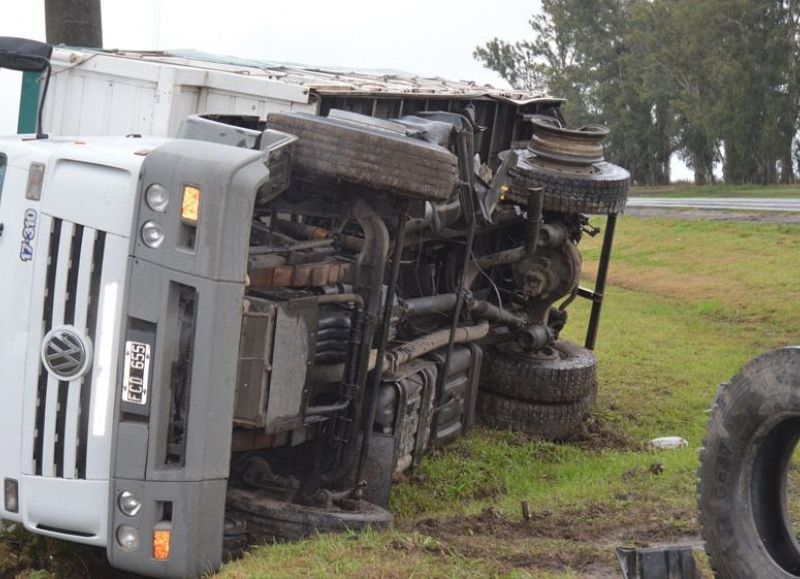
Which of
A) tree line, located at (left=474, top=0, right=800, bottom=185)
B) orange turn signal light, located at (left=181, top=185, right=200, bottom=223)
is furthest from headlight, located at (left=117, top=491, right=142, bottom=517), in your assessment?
tree line, located at (left=474, top=0, right=800, bottom=185)

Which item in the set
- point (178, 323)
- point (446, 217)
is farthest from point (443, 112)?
point (178, 323)

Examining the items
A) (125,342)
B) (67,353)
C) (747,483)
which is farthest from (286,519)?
(747,483)

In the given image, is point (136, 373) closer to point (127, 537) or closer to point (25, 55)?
point (127, 537)

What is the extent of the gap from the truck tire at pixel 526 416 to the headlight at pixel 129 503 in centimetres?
432

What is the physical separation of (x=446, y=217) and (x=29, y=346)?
305cm

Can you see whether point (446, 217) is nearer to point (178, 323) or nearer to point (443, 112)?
point (443, 112)

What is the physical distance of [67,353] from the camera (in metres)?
5.43

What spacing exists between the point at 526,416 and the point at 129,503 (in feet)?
14.7

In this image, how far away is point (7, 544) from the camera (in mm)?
5988

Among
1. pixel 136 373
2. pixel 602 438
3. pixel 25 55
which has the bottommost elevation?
pixel 602 438

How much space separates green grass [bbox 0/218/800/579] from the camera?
18.0ft

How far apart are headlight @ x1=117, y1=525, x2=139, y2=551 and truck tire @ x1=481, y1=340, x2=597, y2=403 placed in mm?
4427

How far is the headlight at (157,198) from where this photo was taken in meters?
5.36

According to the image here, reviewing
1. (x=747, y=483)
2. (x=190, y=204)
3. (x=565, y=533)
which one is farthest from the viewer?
(x=565, y=533)
